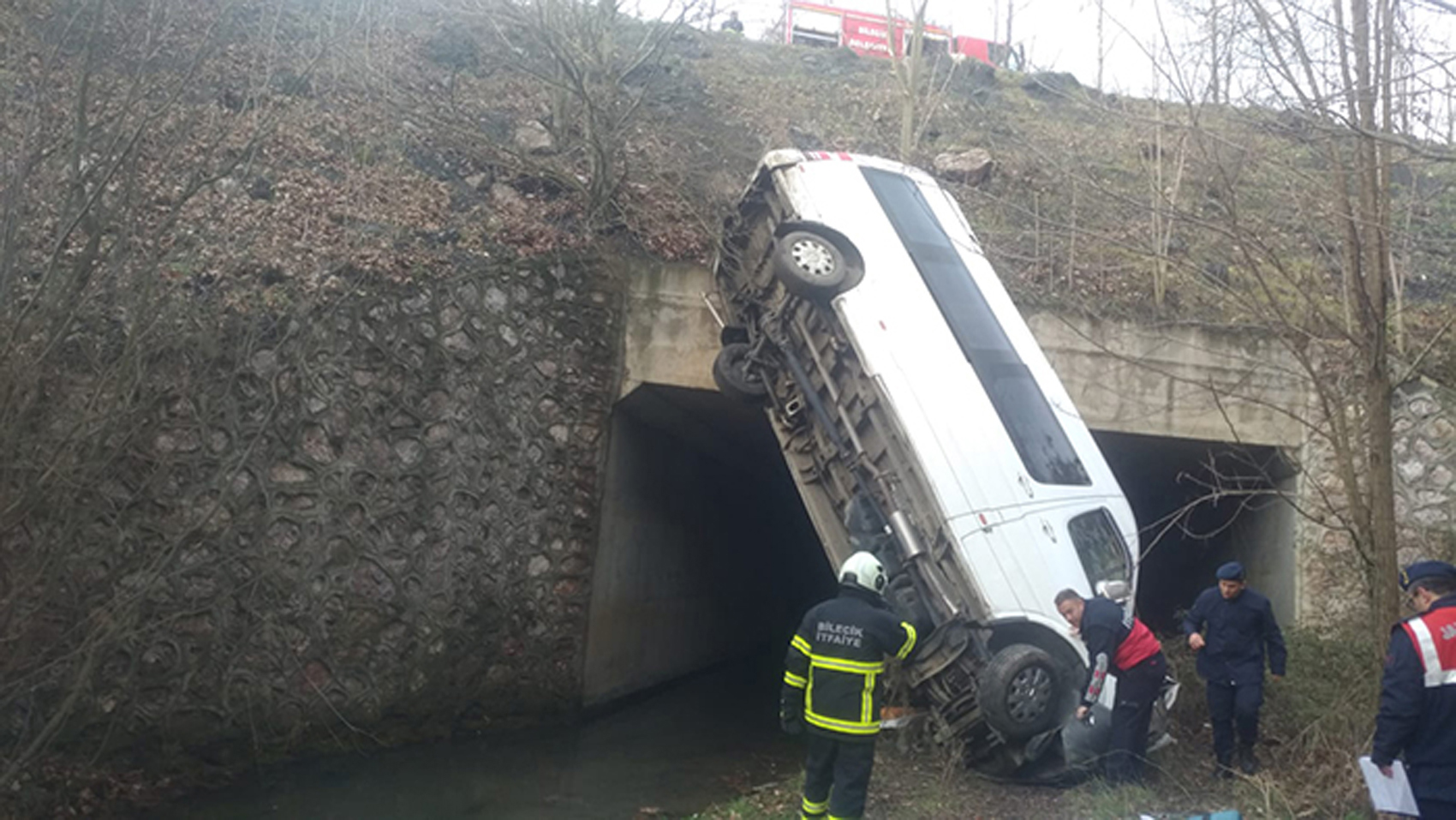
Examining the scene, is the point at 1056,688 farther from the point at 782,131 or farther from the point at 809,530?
the point at 782,131

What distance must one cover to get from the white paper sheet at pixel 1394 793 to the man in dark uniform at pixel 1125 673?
7.22 feet

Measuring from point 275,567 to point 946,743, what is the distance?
210 inches

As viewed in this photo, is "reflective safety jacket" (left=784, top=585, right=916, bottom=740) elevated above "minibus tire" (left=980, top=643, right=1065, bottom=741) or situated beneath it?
elevated above

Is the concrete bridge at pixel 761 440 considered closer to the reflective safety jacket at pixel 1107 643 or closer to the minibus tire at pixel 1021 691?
the reflective safety jacket at pixel 1107 643

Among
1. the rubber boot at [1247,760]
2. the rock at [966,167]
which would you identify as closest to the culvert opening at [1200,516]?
the rubber boot at [1247,760]

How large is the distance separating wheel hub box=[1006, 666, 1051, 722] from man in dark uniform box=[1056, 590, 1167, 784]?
251 mm

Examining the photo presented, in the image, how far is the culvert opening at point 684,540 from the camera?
1172cm

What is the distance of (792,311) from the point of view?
9219mm

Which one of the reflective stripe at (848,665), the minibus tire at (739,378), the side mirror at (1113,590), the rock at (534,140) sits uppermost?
the rock at (534,140)

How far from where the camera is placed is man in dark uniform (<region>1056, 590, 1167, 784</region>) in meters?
7.11

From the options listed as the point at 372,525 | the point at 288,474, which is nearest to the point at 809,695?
the point at 372,525

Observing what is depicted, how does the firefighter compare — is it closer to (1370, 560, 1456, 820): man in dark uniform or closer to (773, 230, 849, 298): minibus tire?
(1370, 560, 1456, 820): man in dark uniform

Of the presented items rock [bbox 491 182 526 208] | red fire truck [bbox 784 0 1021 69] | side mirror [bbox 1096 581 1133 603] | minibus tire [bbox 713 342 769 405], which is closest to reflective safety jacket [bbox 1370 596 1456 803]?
side mirror [bbox 1096 581 1133 603]

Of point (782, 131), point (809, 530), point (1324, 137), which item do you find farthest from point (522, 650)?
point (782, 131)
